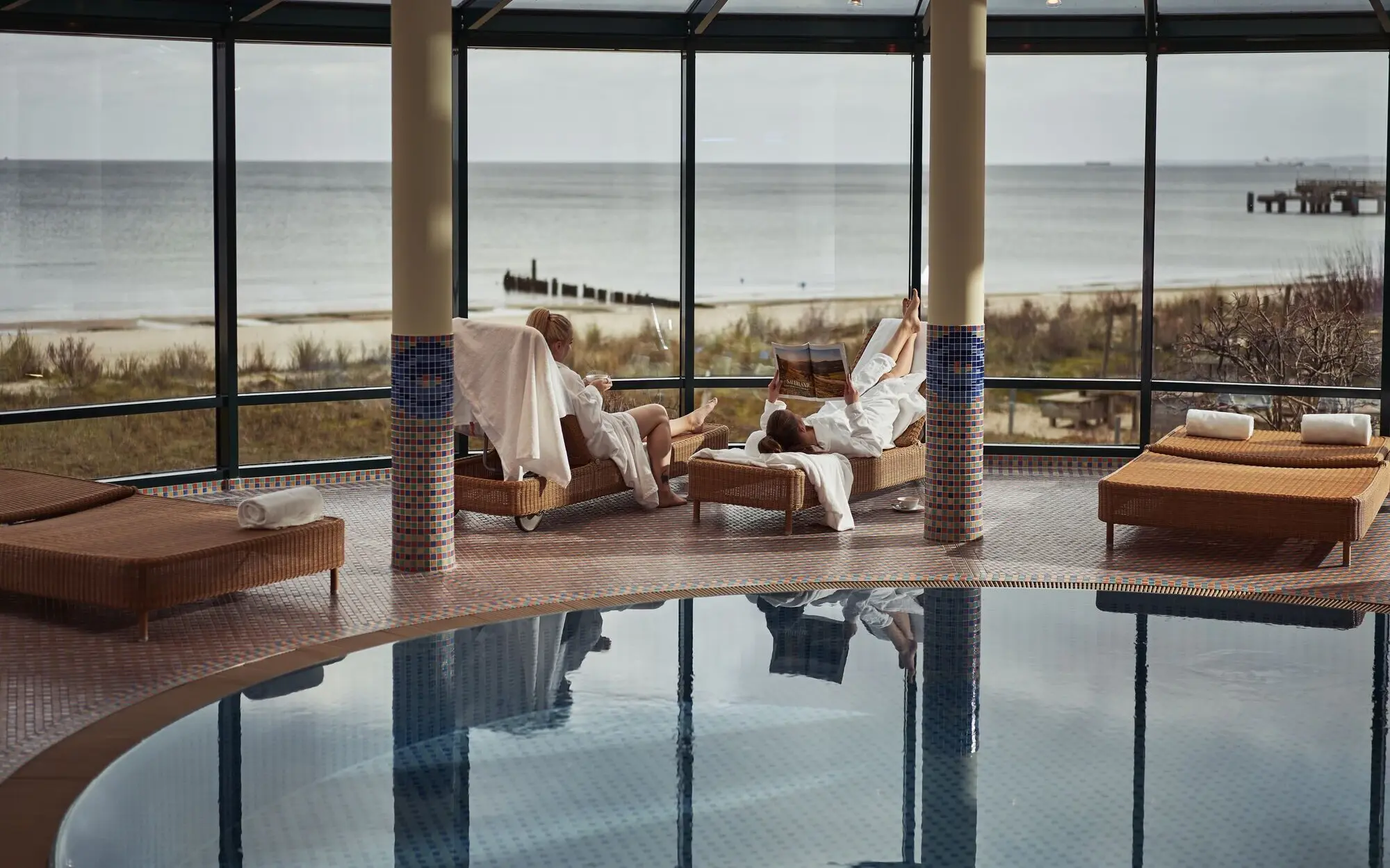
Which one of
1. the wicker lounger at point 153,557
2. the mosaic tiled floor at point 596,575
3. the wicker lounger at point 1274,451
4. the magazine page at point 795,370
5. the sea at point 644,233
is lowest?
the mosaic tiled floor at point 596,575

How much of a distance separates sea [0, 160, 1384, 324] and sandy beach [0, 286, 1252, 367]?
0.09m

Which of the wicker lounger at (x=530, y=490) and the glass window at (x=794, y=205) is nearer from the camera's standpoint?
the wicker lounger at (x=530, y=490)

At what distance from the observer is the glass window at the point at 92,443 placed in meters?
13.4

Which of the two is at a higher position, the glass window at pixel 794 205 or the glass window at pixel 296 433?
the glass window at pixel 794 205

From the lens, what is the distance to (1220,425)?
1016cm

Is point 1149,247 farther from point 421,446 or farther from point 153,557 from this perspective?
point 153,557

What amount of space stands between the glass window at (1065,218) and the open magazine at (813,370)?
3.43 metres

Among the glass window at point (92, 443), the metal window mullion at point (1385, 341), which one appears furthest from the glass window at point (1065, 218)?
the glass window at point (92, 443)

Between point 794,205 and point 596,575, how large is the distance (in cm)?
587

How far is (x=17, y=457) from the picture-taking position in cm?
1433

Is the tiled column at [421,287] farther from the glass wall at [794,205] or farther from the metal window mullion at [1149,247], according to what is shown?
the metal window mullion at [1149,247]

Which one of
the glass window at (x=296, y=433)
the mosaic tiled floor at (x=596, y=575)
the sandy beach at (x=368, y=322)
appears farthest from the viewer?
the glass window at (x=296, y=433)

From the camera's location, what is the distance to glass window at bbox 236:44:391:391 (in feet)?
37.6

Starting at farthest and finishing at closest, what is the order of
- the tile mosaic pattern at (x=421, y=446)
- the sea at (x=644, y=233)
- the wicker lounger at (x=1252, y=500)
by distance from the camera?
the sea at (x=644, y=233), the wicker lounger at (x=1252, y=500), the tile mosaic pattern at (x=421, y=446)
